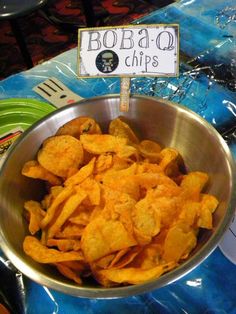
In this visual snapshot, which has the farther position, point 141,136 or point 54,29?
point 54,29

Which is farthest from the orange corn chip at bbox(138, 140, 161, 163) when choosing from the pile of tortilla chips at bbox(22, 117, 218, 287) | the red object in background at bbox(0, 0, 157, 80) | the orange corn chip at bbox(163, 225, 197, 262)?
the red object in background at bbox(0, 0, 157, 80)

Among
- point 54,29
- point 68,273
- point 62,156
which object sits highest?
point 62,156

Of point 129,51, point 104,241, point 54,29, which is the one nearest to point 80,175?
point 104,241

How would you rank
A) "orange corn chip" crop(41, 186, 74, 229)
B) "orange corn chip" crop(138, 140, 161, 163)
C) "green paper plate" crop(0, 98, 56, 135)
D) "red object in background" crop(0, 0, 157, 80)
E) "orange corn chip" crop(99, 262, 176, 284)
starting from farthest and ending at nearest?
"red object in background" crop(0, 0, 157, 80) → "green paper plate" crop(0, 98, 56, 135) → "orange corn chip" crop(138, 140, 161, 163) → "orange corn chip" crop(41, 186, 74, 229) → "orange corn chip" crop(99, 262, 176, 284)

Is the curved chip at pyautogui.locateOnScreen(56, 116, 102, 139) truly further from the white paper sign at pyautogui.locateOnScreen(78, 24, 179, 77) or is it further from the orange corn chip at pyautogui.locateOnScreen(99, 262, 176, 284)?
the orange corn chip at pyautogui.locateOnScreen(99, 262, 176, 284)

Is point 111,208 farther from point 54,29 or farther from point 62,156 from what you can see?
point 54,29

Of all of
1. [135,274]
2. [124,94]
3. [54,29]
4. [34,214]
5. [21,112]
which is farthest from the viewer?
[54,29]

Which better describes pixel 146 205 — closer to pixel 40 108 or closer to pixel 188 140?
pixel 188 140

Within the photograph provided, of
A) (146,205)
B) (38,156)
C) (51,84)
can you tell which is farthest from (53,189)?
(51,84)
